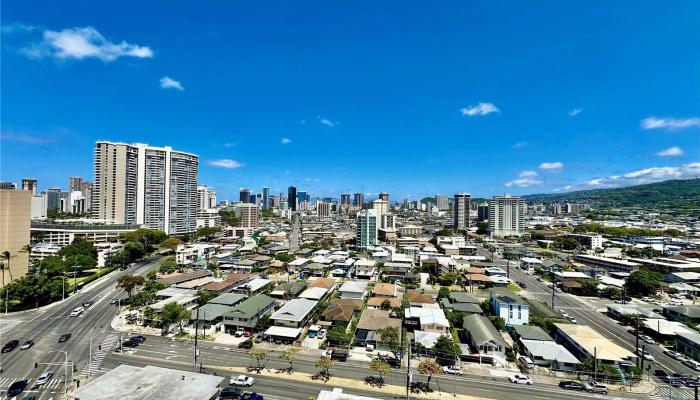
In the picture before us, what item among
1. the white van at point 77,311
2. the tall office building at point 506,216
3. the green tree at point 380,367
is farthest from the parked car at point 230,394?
the tall office building at point 506,216

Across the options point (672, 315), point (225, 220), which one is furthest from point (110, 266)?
point (225, 220)

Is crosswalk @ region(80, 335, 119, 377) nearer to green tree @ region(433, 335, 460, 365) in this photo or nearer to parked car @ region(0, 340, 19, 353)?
parked car @ region(0, 340, 19, 353)

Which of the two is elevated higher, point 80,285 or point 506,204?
point 506,204

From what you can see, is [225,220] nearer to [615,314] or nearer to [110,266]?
[110,266]

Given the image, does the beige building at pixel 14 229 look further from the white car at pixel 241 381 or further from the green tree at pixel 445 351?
the green tree at pixel 445 351

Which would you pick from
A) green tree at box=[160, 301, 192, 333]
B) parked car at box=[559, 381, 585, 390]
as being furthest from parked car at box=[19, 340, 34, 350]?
parked car at box=[559, 381, 585, 390]

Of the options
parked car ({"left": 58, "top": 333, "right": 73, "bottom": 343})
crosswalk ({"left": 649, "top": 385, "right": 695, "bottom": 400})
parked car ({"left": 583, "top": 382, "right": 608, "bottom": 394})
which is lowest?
crosswalk ({"left": 649, "top": 385, "right": 695, "bottom": 400})
